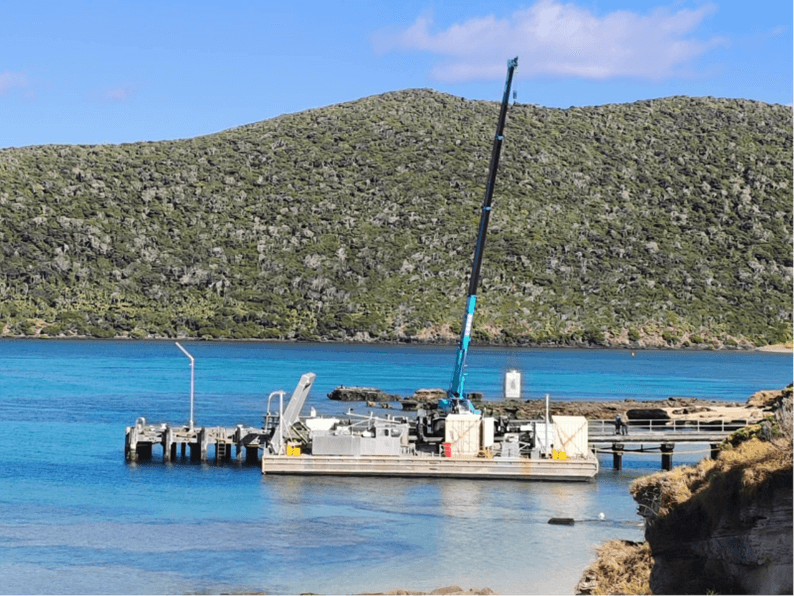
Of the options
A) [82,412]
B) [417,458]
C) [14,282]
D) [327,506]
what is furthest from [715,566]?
[14,282]

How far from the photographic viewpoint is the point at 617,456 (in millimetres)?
47844

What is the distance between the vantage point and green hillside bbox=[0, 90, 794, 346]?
175250 mm

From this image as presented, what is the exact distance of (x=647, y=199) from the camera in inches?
7603

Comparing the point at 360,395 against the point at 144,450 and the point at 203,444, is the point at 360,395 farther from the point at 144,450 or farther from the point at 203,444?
the point at 203,444

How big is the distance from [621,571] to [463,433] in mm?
22555

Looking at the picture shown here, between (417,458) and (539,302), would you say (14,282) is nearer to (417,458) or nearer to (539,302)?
(539,302)

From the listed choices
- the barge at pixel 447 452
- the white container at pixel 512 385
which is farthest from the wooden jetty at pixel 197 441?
the white container at pixel 512 385

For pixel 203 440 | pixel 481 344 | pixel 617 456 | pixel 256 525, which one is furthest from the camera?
pixel 481 344

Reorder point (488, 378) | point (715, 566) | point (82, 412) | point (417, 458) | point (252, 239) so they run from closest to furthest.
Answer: point (715, 566) → point (417, 458) → point (82, 412) → point (488, 378) → point (252, 239)

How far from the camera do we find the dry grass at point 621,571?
773 inches

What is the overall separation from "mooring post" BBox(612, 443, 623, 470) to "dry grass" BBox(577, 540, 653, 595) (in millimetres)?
25795

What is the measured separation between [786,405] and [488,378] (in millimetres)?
102060

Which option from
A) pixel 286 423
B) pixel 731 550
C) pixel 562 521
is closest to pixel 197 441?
→ pixel 286 423

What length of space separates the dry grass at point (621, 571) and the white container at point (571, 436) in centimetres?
2085
